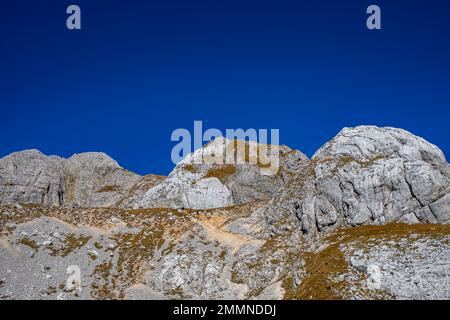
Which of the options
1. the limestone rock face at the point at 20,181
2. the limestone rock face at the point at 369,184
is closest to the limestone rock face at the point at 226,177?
the limestone rock face at the point at 369,184

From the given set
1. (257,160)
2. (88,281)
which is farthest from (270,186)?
(88,281)

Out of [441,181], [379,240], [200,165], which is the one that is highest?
[200,165]

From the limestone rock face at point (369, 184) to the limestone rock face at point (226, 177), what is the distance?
128 feet

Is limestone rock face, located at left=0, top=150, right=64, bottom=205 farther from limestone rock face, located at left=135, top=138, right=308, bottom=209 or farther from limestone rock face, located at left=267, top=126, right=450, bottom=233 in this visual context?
limestone rock face, located at left=267, top=126, right=450, bottom=233

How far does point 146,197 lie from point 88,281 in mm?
69383

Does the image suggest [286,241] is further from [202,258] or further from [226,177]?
[226,177]

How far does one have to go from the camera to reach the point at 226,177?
15762cm

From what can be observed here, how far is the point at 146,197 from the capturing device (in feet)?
502

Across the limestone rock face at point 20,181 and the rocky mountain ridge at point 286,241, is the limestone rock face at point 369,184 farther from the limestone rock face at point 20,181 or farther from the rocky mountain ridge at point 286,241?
the limestone rock face at point 20,181

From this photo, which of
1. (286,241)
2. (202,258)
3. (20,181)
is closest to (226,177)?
(286,241)

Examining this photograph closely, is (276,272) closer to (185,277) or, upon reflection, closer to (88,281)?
(185,277)

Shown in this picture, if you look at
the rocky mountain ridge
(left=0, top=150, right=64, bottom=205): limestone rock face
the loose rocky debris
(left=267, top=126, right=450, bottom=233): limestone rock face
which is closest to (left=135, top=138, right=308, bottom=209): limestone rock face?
the rocky mountain ridge
